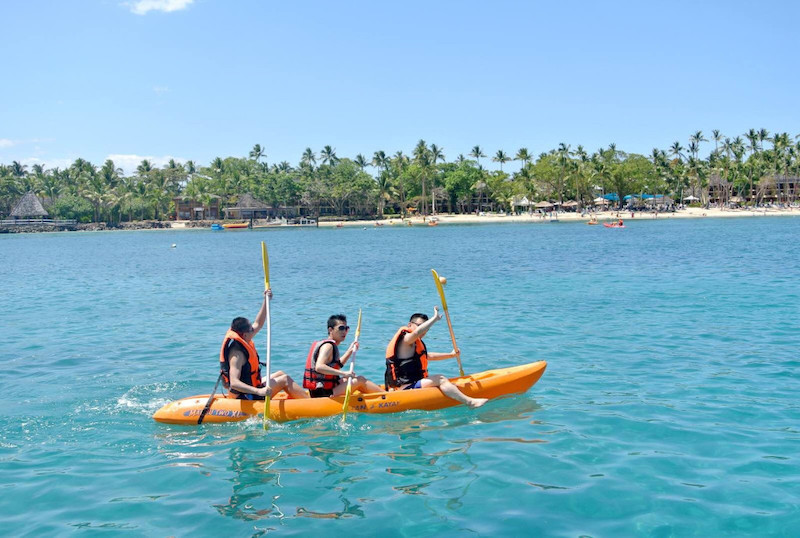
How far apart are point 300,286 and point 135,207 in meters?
85.9

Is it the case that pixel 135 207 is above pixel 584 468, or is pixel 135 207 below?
above

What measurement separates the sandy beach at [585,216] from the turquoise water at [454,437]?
255 feet

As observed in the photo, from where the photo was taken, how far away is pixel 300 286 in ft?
82.1

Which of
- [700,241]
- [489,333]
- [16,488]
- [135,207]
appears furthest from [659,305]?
[135,207]

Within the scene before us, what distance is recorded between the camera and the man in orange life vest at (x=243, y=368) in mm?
8125

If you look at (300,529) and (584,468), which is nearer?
(300,529)

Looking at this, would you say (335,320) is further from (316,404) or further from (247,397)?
(247,397)

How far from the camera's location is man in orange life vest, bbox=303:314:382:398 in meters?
8.42

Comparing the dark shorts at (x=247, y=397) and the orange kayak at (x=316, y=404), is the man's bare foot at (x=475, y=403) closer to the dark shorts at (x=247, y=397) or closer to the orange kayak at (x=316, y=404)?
the orange kayak at (x=316, y=404)

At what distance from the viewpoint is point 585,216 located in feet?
316

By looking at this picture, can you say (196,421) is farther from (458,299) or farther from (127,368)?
(458,299)

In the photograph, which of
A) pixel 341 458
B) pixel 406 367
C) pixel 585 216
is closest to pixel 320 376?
pixel 406 367

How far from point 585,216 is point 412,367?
9149cm

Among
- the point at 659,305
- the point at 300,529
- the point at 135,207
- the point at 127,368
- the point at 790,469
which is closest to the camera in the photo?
the point at 300,529
